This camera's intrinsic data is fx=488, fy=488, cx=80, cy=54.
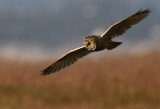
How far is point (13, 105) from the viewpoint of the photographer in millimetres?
15516

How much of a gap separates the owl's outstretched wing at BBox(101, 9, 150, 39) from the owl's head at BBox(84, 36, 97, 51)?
0.45 meters

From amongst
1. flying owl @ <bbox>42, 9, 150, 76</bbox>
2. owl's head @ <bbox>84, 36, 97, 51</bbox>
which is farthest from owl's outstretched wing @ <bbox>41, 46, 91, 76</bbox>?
owl's head @ <bbox>84, 36, 97, 51</bbox>

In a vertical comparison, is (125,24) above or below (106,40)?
above

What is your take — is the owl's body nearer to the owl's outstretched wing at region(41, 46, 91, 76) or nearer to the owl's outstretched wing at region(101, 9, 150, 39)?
the owl's outstretched wing at region(101, 9, 150, 39)

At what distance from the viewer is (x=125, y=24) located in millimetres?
7566

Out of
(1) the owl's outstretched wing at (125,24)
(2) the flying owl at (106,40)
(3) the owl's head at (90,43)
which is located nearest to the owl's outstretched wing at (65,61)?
(2) the flying owl at (106,40)

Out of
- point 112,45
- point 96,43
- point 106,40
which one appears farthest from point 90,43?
point 112,45

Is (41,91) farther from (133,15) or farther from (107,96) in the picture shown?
(133,15)

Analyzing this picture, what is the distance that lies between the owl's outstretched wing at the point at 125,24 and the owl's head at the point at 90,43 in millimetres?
453

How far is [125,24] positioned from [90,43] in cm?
94

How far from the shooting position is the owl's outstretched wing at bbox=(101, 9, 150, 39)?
7.39 metres

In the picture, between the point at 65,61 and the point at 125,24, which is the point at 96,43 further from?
the point at 65,61

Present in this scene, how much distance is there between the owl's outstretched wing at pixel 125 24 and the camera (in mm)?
7395

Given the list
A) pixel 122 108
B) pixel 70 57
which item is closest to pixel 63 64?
pixel 70 57
